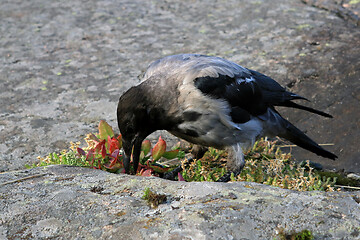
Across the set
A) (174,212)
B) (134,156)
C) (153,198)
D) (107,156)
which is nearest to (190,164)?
(134,156)

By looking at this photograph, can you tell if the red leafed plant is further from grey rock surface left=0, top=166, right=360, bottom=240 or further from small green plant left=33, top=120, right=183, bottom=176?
grey rock surface left=0, top=166, right=360, bottom=240

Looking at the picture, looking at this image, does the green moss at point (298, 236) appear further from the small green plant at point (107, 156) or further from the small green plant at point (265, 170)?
the small green plant at point (107, 156)

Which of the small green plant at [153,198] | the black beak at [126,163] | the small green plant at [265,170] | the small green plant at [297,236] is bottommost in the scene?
the small green plant at [265,170]

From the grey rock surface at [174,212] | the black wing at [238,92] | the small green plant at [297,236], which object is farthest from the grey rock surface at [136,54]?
the small green plant at [297,236]

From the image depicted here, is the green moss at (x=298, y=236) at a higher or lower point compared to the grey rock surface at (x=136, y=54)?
higher

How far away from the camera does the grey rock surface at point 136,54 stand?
4398mm

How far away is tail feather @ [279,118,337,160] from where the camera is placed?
13.1 feet

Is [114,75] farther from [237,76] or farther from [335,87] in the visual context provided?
[335,87]

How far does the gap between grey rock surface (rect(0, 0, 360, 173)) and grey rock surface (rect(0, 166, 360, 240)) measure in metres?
1.61

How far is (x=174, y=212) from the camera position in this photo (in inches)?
85.7

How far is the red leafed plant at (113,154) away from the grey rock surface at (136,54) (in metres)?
0.57

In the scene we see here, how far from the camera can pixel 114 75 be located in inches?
215

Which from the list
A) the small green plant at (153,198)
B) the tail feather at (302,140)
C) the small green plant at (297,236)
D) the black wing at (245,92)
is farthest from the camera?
the tail feather at (302,140)

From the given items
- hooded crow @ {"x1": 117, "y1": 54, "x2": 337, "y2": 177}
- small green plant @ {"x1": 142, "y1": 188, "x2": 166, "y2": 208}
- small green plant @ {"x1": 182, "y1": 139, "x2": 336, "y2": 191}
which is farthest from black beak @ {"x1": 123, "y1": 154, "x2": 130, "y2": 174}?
small green plant @ {"x1": 142, "y1": 188, "x2": 166, "y2": 208}
